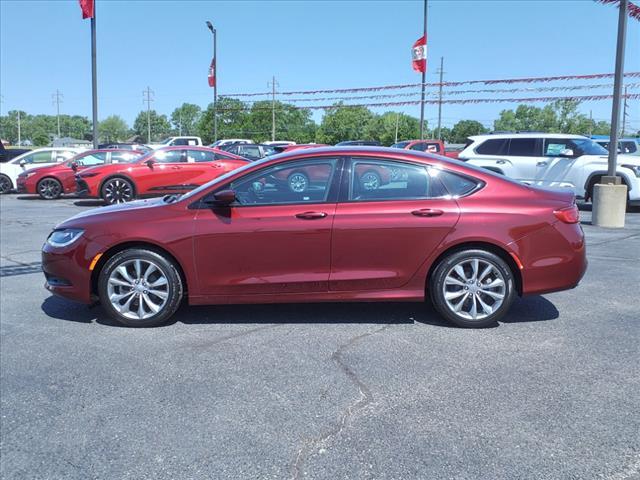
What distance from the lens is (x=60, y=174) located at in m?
17.5

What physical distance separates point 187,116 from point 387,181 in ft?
569

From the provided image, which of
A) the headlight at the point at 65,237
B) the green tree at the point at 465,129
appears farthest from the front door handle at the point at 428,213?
the green tree at the point at 465,129

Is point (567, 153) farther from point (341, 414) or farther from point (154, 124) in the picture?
point (154, 124)

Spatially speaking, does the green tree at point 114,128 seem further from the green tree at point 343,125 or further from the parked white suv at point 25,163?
the parked white suv at point 25,163

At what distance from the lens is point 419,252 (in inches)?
193

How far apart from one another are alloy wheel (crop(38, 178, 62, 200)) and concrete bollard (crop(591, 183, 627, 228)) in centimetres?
1458

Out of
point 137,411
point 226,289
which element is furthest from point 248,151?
point 137,411

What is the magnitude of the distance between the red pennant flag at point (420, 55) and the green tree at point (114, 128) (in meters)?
130

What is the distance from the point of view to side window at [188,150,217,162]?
15547 mm

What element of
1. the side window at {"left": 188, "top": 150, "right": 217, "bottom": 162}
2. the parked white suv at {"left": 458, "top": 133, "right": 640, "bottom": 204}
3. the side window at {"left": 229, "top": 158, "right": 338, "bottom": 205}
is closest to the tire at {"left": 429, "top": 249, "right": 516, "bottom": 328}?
the side window at {"left": 229, "top": 158, "right": 338, "bottom": 205}

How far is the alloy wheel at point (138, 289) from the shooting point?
199 inches

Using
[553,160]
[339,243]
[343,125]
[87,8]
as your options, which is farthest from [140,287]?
[343,125]

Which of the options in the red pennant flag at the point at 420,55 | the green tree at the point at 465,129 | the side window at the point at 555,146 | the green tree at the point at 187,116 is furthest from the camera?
the green tree at the point at 187,116

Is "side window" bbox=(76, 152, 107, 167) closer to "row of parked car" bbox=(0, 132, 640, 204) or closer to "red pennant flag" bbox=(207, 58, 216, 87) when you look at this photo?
"row of parked car" bbox=(0, 132, 640, 204)
